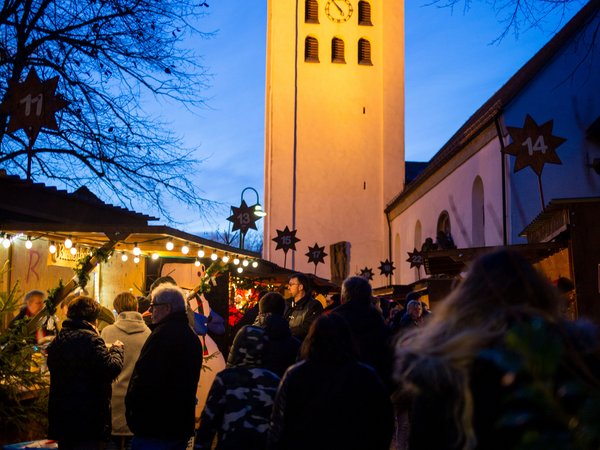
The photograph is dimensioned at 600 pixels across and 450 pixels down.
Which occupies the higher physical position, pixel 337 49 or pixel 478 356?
pixel 337 49

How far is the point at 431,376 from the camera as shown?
2668mm

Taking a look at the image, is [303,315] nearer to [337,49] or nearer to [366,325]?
[366,325]

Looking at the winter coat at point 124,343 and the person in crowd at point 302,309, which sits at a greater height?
the person in crowd at point 302,309

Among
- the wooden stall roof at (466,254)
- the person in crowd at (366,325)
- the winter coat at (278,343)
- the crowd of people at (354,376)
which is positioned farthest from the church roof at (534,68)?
the crowd of people at (354,376)

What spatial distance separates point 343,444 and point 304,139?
40.5 m

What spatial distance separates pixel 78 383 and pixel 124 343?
1.43 m

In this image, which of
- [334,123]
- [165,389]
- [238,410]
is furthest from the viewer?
[334,123]

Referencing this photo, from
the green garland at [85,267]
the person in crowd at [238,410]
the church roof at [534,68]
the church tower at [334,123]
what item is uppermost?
the church tower at [334,123]

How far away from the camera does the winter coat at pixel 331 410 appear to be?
424 centimetres

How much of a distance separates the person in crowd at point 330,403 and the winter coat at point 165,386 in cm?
187

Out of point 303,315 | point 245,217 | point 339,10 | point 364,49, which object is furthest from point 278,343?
point 339,10

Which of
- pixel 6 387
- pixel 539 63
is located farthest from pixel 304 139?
pixel 6 387

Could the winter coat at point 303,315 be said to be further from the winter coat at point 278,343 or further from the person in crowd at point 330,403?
the person in crowd at point 330,403

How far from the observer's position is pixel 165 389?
6.09 metres
